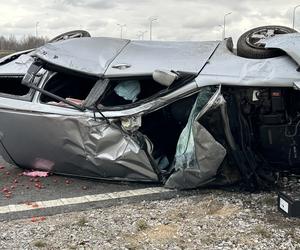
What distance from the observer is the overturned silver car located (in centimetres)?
528

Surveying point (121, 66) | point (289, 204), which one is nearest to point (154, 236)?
point (289, 204)

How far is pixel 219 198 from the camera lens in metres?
5.40

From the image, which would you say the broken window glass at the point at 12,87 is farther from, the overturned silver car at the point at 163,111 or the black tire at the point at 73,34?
the black tire at the point at 73,34

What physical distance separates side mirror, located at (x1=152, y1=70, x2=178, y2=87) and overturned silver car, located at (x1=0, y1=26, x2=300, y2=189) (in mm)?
11

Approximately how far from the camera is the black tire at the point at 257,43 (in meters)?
5.43

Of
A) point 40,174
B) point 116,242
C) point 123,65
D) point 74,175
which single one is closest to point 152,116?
point 123,65

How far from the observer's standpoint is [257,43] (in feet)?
18.5

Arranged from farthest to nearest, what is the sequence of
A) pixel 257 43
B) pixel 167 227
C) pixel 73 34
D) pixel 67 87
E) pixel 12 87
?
pixel 73 34, pixel 12 87, pixel 67 87, pixel 257 43, pixel 167 227

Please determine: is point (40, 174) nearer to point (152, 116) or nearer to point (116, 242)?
point (152, 116)

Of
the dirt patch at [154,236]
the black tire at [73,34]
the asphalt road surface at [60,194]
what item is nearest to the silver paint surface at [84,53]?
the black tire at [73,34]

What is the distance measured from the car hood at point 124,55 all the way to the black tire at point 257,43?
0.37 metres

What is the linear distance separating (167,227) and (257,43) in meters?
2.41

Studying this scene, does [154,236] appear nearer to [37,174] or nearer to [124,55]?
[124,55]

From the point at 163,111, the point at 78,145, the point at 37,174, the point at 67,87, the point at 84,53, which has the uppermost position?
the point at 84,53
